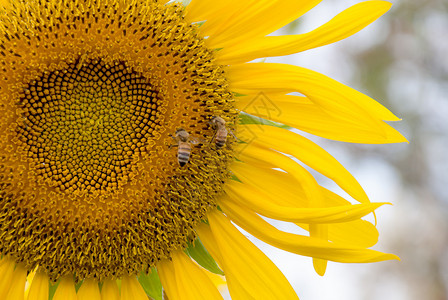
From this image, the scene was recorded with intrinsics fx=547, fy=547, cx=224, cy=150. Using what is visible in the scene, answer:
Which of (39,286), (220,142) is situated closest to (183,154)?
(220,142)

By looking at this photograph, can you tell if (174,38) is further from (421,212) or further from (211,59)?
(421,212)

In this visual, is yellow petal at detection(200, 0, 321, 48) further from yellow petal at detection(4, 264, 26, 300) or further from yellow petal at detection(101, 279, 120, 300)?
yellow petal at detection(4, 264, 26, 300)

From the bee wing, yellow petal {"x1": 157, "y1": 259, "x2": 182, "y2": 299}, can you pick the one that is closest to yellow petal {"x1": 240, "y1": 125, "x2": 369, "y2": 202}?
the bee wing

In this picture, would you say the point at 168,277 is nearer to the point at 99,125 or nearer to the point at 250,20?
the point at 99,125

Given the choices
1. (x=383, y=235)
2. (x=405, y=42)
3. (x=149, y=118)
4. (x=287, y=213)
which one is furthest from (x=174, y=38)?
(x=405, y=42)

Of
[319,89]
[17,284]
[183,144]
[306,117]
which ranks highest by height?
[319,89]

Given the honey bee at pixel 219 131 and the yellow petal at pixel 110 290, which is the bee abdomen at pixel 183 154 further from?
the yellow petal at pixel 110 290
